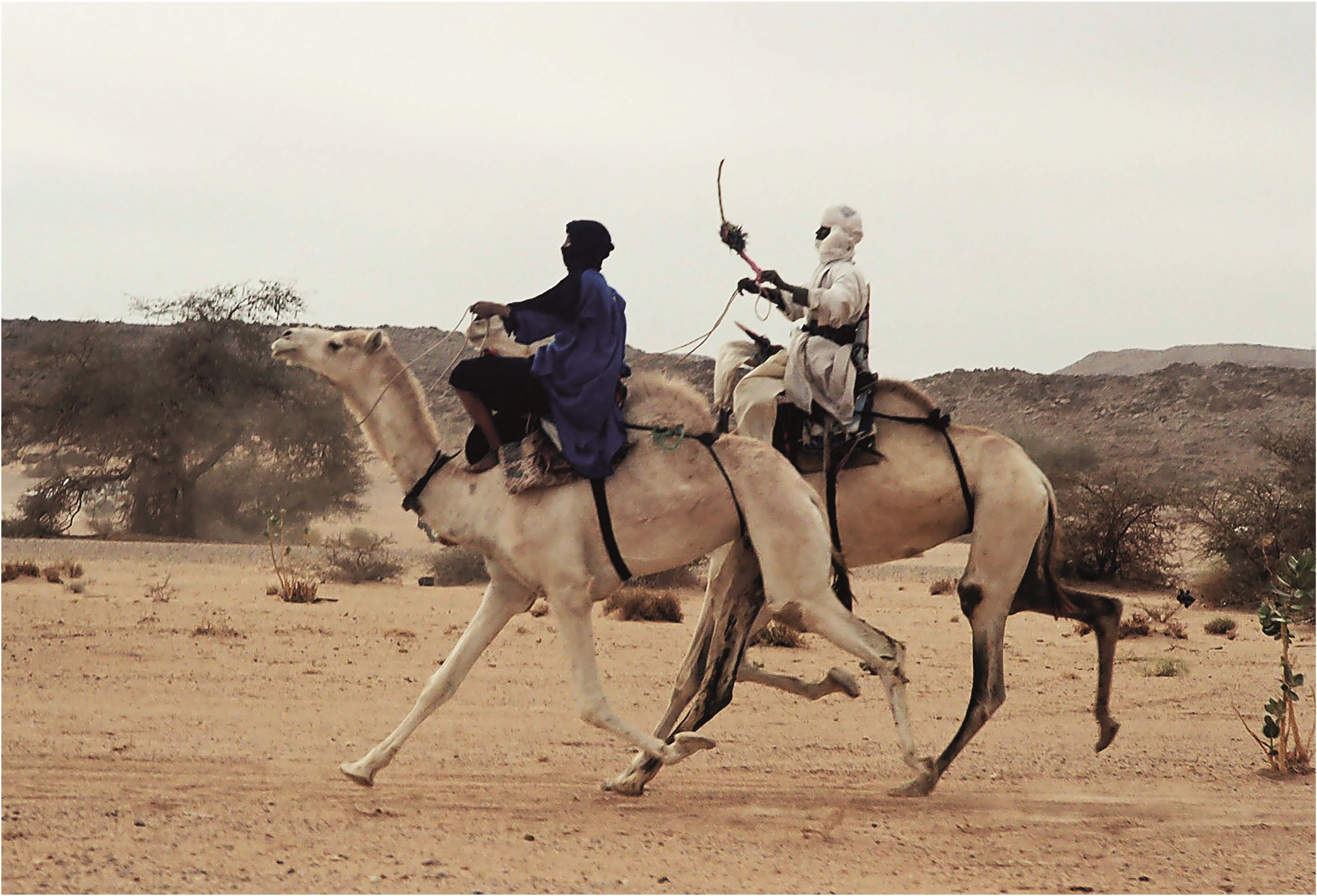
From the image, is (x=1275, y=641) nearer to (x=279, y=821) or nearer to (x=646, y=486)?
(x=646, y=486)

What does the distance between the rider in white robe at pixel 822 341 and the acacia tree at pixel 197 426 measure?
30.7 meters

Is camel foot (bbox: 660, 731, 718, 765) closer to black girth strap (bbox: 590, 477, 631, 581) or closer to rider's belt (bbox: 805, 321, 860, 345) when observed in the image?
black girth strap (bbox: 590, 477, 631, 581)

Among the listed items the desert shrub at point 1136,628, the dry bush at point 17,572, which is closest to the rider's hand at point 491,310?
the desert shrub at point 1136,628

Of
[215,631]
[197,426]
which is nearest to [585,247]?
[215,631]

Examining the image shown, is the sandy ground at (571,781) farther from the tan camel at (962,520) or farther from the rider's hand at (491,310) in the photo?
the rider's hand at (491,310)

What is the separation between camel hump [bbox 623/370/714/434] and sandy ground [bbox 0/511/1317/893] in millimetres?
2042

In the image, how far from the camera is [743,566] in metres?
8.38

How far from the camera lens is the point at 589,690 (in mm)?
7516

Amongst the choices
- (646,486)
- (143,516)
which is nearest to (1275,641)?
(646,486)

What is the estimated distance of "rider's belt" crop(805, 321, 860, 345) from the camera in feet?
28.5

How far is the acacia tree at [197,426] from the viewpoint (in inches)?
1489

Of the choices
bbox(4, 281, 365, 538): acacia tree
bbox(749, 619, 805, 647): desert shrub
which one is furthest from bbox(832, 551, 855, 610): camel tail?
bbox(4, 281, 365, 538): acacia tree

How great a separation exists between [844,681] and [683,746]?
4.45 ft

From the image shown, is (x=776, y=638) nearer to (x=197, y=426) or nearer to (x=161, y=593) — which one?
(x=161, y=593)
